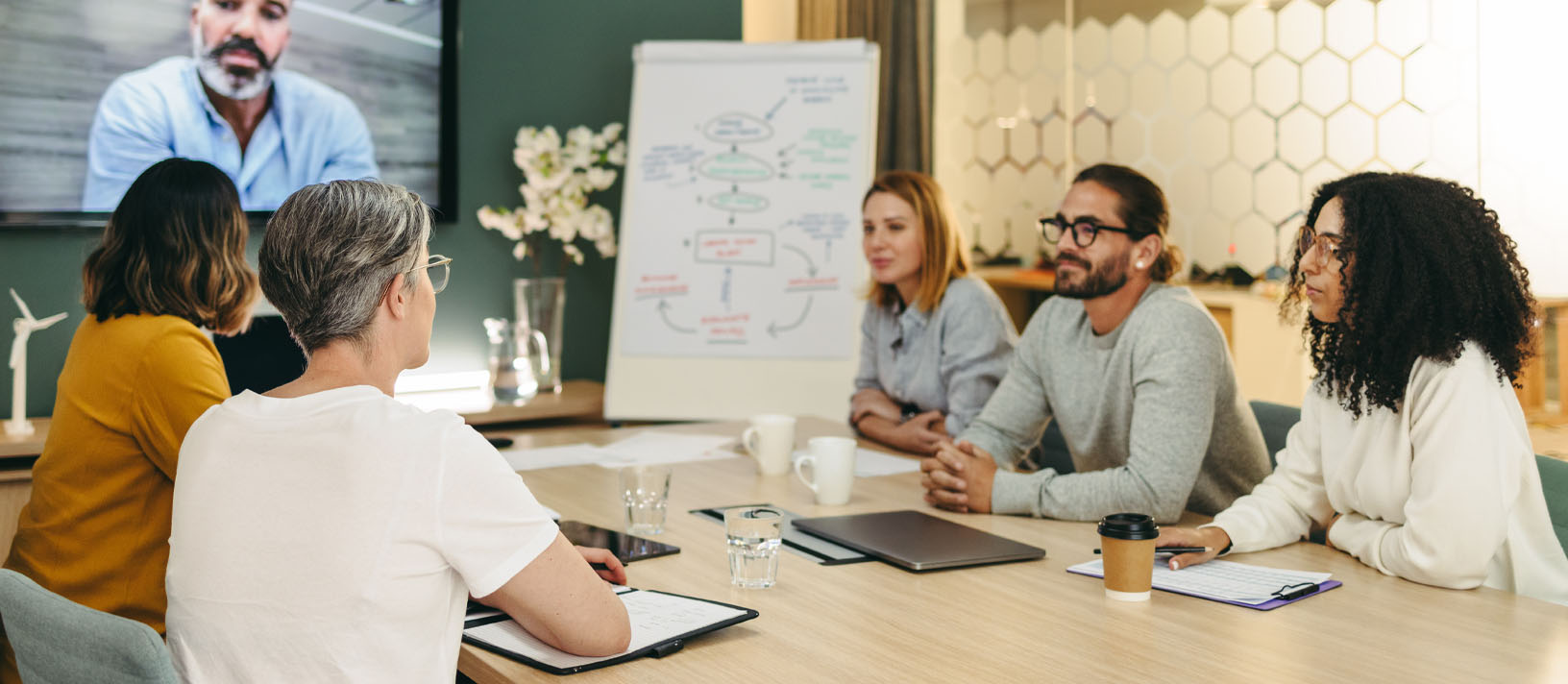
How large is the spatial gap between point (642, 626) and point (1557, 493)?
1.24 meters

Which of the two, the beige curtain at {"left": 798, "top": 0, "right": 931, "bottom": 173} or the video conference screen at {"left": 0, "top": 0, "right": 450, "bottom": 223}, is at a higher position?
the beige curtain at {"left": 798, "top": 0, "right": 931, "bottom": 173}

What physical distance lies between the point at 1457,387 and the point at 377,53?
3.24m

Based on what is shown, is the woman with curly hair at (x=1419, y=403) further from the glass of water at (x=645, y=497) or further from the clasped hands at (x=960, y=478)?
the glass of water at (x=645, y=497)

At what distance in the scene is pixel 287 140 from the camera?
12.1 feet

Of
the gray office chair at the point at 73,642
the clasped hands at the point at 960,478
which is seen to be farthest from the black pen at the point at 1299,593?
the gray office chair at the point at 73,642

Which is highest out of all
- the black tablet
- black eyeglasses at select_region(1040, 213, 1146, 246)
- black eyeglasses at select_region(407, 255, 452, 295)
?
black eyeglasses at select_region(1040, 213, 1146, 246)

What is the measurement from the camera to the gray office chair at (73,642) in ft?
3.49

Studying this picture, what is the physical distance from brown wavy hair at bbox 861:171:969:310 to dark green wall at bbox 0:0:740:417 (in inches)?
62.4

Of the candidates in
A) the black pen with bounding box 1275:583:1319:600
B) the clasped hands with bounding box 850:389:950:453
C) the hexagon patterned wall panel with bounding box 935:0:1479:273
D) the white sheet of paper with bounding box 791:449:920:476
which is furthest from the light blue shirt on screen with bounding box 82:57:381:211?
the black pen with bounding box 1275:583:1319:600

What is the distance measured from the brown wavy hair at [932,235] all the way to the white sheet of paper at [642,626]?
1676 millimetres

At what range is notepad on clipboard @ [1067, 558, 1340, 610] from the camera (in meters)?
1.48

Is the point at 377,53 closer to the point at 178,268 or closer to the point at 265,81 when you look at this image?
the point at 265,81

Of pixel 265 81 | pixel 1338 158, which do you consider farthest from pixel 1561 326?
pixel 265 81

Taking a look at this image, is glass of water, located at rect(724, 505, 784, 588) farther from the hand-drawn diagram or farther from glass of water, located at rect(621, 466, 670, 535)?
the hand-drawn diagram
